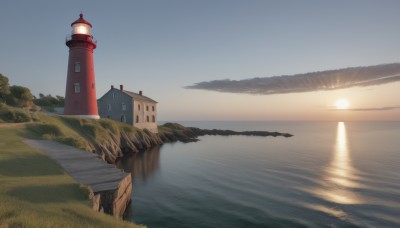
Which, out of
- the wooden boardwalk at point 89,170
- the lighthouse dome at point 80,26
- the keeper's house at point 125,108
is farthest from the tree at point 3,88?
the wooden boardwalk at point 89,170

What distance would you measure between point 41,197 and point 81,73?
105ft

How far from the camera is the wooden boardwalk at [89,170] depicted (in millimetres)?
12062

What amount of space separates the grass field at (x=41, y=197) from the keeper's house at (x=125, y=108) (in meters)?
37.1

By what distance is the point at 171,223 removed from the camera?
1380cm

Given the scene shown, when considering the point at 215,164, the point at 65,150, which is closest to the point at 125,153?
the point at 215,164

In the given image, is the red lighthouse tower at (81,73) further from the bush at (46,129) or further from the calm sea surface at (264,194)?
the calm sea surface at (264,194)

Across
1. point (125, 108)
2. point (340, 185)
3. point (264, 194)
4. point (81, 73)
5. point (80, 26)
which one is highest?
point (80, 26)

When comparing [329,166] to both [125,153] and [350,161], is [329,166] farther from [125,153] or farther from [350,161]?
[125,153]

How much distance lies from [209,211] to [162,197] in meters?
4.57

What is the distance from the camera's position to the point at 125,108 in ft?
169

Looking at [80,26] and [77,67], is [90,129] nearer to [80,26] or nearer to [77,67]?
[77,67]

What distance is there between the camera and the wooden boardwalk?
1206 cm

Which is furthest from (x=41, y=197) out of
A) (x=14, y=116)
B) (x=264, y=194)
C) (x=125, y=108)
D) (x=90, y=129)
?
(x=125, y=108)

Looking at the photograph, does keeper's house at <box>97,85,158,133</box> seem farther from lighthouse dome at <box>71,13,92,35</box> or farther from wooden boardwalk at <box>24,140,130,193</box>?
wooden boardwalk at <box>24,140,130,193</box>
